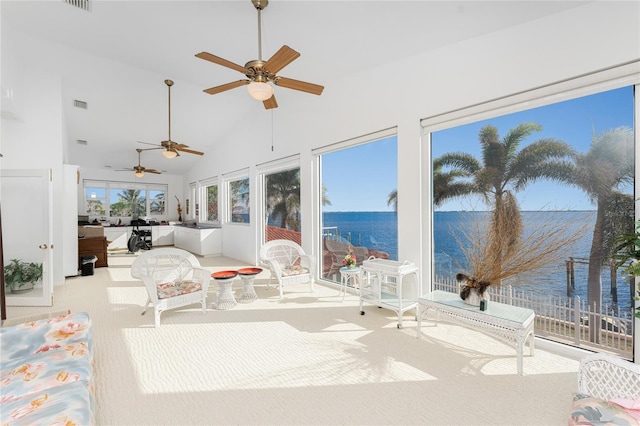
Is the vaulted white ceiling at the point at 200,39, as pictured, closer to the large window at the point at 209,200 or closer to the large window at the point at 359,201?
the large window at the point at 359,201

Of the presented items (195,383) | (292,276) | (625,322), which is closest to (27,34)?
(292,276)

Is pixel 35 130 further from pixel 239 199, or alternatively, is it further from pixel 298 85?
pixel 298 85

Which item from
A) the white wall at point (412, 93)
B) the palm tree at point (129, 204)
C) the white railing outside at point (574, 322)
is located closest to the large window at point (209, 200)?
the palm tree at point (129, 204)

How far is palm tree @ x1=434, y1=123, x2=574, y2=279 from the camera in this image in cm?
267

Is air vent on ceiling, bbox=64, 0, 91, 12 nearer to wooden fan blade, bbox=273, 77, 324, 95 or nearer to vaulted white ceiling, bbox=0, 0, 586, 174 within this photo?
vaulted white ceiling, bbox=0, 0, 586, 174

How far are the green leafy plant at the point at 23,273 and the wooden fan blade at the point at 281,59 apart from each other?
431 cm

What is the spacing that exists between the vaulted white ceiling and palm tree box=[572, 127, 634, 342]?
119cm

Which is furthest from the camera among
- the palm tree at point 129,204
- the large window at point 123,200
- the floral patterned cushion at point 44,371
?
the palm tree at point 129,204

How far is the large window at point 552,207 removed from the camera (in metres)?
2.37

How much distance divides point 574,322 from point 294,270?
3233mm

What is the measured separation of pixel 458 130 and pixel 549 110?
0.83 meters

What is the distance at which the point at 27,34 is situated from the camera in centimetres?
418

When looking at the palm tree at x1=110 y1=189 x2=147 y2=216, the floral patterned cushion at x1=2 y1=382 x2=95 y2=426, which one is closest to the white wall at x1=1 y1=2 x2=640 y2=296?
the floral patterned cushion at x1=2 y1=382 x2=95 y2=426

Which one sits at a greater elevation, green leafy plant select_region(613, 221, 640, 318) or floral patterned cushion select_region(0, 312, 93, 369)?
green leafy plant select_region(613, 221, 640, 318)
